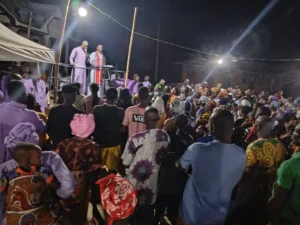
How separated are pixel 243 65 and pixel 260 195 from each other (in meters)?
29.0

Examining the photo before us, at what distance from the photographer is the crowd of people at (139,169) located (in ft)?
8.97

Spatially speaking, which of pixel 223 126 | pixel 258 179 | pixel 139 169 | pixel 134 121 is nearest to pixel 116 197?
pixel 139 169

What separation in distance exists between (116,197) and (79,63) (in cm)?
938

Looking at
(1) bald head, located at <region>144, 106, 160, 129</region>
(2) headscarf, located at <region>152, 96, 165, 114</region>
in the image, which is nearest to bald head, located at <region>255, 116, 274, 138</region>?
(1) bald head, located at <region>144, 106, 160, 129</region>

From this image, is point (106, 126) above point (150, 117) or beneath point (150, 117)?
beneath

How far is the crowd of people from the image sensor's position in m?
2.73

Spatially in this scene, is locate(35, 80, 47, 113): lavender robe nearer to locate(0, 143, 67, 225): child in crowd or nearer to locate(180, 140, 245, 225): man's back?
locate(0, 143, 67, 225): child in crowd

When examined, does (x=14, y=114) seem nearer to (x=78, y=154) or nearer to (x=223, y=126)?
(x=78, y=154)

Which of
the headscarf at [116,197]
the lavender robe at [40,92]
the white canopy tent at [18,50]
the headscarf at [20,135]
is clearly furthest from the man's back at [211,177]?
the lavender robe at [40,92]

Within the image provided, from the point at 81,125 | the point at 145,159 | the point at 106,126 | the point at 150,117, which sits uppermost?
the point at 150,117

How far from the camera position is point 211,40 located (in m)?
30.5

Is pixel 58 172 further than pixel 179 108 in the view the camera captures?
No

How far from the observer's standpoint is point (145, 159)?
149 inches

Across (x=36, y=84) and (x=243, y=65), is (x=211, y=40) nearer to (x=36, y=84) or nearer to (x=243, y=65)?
(x=243, y=65)
